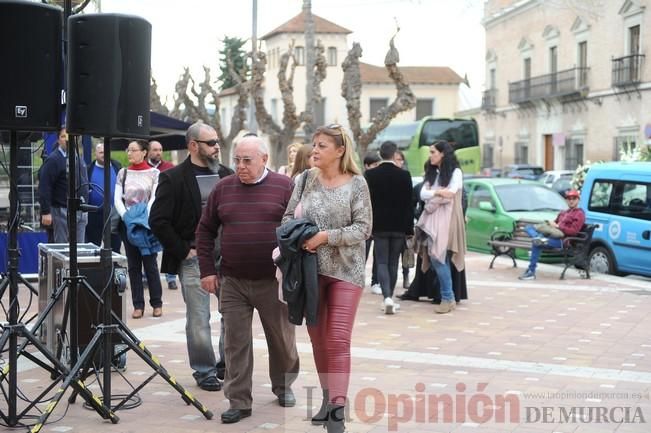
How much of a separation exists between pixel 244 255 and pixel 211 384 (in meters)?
1.26

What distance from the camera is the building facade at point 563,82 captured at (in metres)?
42.0

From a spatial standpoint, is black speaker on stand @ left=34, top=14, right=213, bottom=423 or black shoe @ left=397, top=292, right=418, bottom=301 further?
black shoe @ left=397, top=292, right=418, bottom=301

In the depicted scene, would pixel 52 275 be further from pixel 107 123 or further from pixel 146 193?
pixel 146 193

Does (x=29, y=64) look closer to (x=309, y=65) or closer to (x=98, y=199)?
(x=98, y=199)

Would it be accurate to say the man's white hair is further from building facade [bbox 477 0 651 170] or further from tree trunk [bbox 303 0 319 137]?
building facade [bbox 477 0 651 170]

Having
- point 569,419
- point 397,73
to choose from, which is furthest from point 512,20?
point 569,419

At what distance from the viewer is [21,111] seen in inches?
219

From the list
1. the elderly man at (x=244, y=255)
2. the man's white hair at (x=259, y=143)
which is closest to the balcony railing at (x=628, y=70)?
the man's white hair at (x=259, y=143)

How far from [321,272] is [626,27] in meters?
40.6

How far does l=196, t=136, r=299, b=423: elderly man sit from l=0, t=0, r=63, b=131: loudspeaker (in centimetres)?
117

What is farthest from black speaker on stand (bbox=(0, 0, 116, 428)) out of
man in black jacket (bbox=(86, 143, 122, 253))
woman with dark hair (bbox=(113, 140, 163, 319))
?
man in black jacket (bbox=(86, 143, 122, 253))

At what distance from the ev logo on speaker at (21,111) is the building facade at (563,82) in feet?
114

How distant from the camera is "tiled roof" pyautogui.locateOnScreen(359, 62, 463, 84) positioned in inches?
3349

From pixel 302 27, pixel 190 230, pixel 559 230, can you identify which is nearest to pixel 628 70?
pixel 559 230
